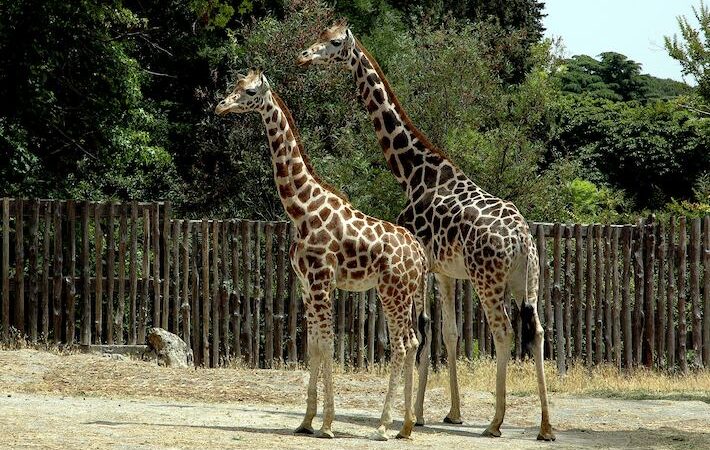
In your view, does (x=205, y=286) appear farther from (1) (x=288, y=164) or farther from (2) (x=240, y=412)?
(1) (x=288, y=164)

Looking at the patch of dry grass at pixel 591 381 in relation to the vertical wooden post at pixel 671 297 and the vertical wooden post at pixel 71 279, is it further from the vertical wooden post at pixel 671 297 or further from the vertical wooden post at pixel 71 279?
the vertical wooden post at pixel 71 279

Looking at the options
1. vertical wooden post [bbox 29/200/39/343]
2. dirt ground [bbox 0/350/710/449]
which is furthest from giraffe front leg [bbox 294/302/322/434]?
vertical wooden post [bbox 29/200/39/343]

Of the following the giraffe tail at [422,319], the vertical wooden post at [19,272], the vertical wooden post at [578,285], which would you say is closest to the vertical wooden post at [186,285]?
the vertical wooden post at [19,272]

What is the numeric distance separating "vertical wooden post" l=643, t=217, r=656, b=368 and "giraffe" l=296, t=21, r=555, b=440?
19.7ft

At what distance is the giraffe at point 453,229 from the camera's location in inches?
458

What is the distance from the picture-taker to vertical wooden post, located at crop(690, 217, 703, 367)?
57.6ft

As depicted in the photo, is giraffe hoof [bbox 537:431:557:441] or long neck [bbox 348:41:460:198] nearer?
giraffe hoof [bbox 537:431:557:441]

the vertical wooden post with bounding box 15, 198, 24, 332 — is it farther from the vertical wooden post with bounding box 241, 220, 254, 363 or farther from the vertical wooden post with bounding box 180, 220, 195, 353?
the vertical wooden post with bounding box 241, 220, 254, 363

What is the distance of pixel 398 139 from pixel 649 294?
6295 millimetres

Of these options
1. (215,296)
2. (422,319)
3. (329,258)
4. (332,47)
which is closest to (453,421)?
(422,319)

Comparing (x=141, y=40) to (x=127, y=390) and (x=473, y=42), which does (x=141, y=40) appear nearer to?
(x=473, y=42)

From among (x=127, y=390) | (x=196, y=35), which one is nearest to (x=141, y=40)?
(x=196, y=35)

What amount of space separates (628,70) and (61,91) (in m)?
25.7

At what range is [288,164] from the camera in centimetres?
1132
